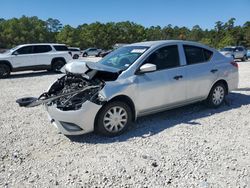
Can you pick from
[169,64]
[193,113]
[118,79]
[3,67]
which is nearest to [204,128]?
[193,113]

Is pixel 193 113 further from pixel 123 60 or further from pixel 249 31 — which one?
pixel 249 31

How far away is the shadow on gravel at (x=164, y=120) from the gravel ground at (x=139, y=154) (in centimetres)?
2

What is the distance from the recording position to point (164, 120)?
237 inches

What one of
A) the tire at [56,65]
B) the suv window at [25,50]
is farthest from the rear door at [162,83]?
the tire at [56,65]

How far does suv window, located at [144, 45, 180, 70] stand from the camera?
5699mm

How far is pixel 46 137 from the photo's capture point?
5266 mm

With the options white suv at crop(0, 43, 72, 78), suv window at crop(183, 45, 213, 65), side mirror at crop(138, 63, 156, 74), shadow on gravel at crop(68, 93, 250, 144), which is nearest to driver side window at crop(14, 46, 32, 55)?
white suv at crop(0, 43, 72, 78)

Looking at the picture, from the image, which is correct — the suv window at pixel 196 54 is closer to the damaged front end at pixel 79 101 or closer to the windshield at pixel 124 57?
the windshield at pixel 124 57

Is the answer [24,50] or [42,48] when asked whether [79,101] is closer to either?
[24,50]

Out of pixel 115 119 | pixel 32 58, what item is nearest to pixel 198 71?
pixel 115 119

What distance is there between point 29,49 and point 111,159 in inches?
522

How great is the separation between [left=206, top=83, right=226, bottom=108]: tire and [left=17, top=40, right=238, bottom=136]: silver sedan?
0.02 meters

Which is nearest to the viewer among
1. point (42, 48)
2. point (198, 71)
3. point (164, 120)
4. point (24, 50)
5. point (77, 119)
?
point (77, 119)

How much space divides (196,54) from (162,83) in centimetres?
139
